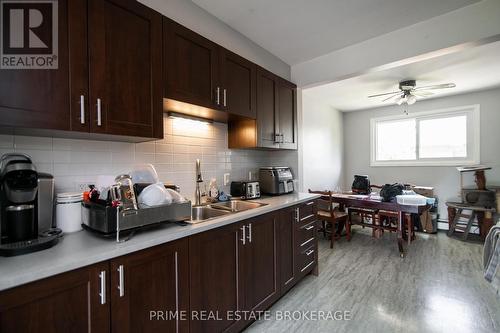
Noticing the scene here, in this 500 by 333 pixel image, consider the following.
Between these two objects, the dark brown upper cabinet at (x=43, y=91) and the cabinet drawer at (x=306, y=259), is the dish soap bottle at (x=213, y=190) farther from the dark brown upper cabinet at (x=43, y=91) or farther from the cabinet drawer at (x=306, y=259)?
the dark brown upper cabinet at (x=43, y=91)

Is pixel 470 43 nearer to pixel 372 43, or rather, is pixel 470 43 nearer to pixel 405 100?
pixel 372 43

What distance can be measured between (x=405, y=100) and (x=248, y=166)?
2894mm

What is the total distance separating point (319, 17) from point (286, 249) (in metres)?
2.07

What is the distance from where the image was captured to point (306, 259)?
2.42 m

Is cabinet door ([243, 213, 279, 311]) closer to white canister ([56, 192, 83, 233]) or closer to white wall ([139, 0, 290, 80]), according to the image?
white canister ([56, 192, 83, 233])

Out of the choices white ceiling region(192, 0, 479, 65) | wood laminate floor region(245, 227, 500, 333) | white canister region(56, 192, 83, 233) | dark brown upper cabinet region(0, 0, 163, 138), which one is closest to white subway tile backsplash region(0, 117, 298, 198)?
white canister region(56, 192, 83, 233)

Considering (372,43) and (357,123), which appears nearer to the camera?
(372,43)

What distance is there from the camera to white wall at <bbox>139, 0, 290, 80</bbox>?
67.3 inches

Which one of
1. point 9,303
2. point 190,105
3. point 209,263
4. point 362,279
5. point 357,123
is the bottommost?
point 362,279

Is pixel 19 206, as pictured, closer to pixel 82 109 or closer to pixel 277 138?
pixel 82 109

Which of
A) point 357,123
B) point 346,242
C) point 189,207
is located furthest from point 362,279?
point 357,123

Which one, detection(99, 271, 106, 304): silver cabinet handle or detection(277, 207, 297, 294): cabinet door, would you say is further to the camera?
detection(277, 207, 297, 294): cabinet door

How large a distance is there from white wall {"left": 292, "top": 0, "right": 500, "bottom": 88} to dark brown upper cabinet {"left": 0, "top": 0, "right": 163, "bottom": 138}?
1.91 meters

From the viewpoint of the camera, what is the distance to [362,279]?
2.51 meters
